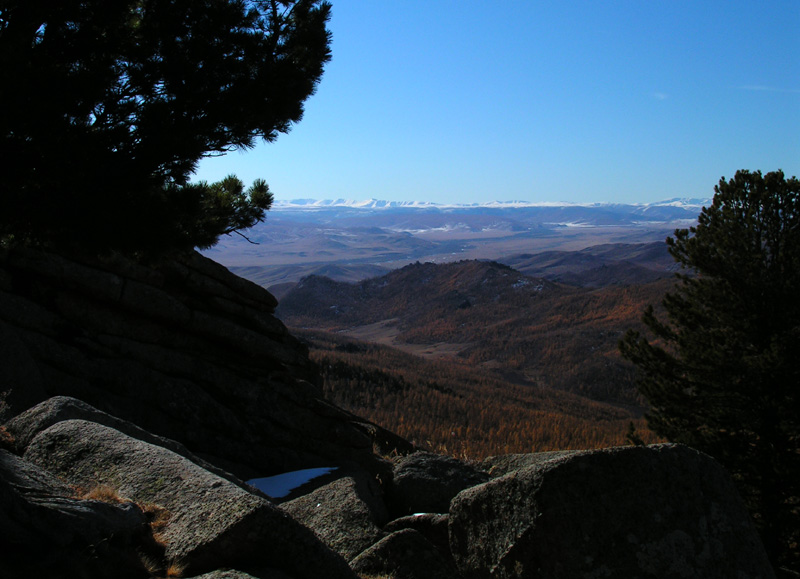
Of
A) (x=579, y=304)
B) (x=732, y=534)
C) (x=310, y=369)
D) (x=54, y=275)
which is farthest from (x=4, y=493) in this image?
(x=579, y=304)

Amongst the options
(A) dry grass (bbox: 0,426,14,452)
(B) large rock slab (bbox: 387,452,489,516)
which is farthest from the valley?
(A) dry grass (bbox: 0,426,14,452)

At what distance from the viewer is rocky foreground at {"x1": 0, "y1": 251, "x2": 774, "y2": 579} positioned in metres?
3.68

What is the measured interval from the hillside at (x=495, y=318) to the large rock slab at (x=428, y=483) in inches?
1226

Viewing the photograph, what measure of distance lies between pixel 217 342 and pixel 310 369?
2.32 metres

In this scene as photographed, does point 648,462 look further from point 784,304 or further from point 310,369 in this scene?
point 310,369

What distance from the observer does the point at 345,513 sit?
645 centimetres

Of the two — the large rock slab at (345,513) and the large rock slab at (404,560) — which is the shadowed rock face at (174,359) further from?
the large rock slab at (404,560)

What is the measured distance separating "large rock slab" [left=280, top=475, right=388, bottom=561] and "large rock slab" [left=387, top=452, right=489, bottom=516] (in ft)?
0.84

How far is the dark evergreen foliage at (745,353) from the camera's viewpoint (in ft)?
32.7

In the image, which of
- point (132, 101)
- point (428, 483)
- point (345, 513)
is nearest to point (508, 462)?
point (428, 483)

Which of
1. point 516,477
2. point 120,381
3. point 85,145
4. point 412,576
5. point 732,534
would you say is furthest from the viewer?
point 120,381

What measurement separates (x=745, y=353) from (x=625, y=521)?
8.32 meters

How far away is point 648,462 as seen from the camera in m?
3.93

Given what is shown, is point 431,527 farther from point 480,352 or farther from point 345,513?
point 480,352
